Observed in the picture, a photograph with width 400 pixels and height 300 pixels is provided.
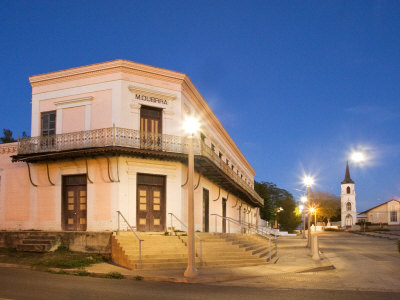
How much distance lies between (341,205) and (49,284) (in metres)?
98.7

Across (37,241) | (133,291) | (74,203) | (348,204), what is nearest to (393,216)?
(348,204)

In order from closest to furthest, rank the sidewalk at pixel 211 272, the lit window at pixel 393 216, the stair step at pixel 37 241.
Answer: the sidewalk at pixel 211 272
the stair step at pixel 37 241
the lit window at pixel 393 216

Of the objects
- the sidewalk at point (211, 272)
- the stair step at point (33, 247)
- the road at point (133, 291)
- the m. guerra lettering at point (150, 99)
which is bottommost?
the sidewalk at point (211, 272)

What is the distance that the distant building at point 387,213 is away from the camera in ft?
301

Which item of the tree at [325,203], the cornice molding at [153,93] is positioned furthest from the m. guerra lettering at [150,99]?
the tree at [325,203]

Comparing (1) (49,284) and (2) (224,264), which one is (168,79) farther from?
(1) (49,284)

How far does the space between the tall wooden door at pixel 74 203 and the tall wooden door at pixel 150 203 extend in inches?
103

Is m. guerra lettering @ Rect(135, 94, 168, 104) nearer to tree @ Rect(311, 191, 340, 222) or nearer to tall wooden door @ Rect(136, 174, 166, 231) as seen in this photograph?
tall wooden door @ Rect(136, 174, 166, 231)

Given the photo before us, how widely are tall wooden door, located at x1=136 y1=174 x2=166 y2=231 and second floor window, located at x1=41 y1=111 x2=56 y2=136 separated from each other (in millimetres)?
5296

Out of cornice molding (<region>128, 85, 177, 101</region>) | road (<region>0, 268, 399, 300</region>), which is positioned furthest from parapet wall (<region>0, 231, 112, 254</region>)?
cornice molding (<region>128, 85, 177, 101</region>)

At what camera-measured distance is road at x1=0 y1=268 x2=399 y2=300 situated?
9.36 meters

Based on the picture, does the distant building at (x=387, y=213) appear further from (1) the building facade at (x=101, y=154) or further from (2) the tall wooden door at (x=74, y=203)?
(2) the tall wooden door at (x=74, y=203)

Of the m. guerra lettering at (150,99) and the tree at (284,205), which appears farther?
the tree at (284,205)

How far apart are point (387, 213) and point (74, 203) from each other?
8870cm
